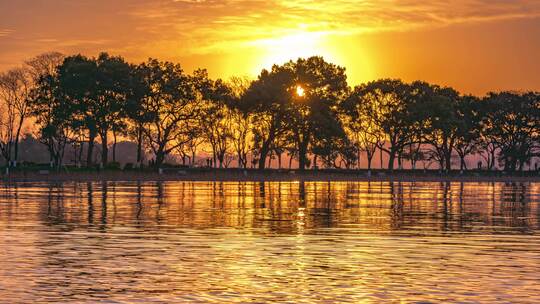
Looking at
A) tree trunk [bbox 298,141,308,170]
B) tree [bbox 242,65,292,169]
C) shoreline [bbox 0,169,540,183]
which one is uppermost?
tree [bbox 242,65,292,169]

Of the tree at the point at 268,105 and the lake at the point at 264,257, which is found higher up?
the tree at the point at 268,105

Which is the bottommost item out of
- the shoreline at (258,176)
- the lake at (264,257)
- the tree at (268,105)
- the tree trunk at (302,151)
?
the lake at (264,257)

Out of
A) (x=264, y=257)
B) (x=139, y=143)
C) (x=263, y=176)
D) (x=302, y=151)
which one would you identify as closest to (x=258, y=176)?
(x=263, y=176)

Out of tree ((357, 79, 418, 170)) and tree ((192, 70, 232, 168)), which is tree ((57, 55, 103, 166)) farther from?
tree ((357, 79, 418, 170))

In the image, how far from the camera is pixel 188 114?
497 feet

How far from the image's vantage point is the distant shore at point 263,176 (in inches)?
5128

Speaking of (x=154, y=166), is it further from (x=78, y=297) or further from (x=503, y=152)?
(x=78, y=297)

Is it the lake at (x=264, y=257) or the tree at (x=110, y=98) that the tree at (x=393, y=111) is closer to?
the tree at (x=110, y=98)

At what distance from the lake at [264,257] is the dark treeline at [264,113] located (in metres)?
93.6

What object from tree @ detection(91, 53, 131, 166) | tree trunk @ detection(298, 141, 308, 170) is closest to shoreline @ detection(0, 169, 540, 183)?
tree trunk @ detection(298, 141, 308, 170)

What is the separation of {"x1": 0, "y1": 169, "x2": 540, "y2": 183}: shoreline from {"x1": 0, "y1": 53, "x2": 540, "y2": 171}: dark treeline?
331 cm

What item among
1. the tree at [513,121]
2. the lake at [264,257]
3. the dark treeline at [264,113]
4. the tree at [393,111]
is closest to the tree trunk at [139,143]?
the dark treeline at [264,113]

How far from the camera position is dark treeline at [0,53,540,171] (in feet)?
468

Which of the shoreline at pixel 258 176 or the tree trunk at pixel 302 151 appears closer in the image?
the shoreline at pixel 258 176
